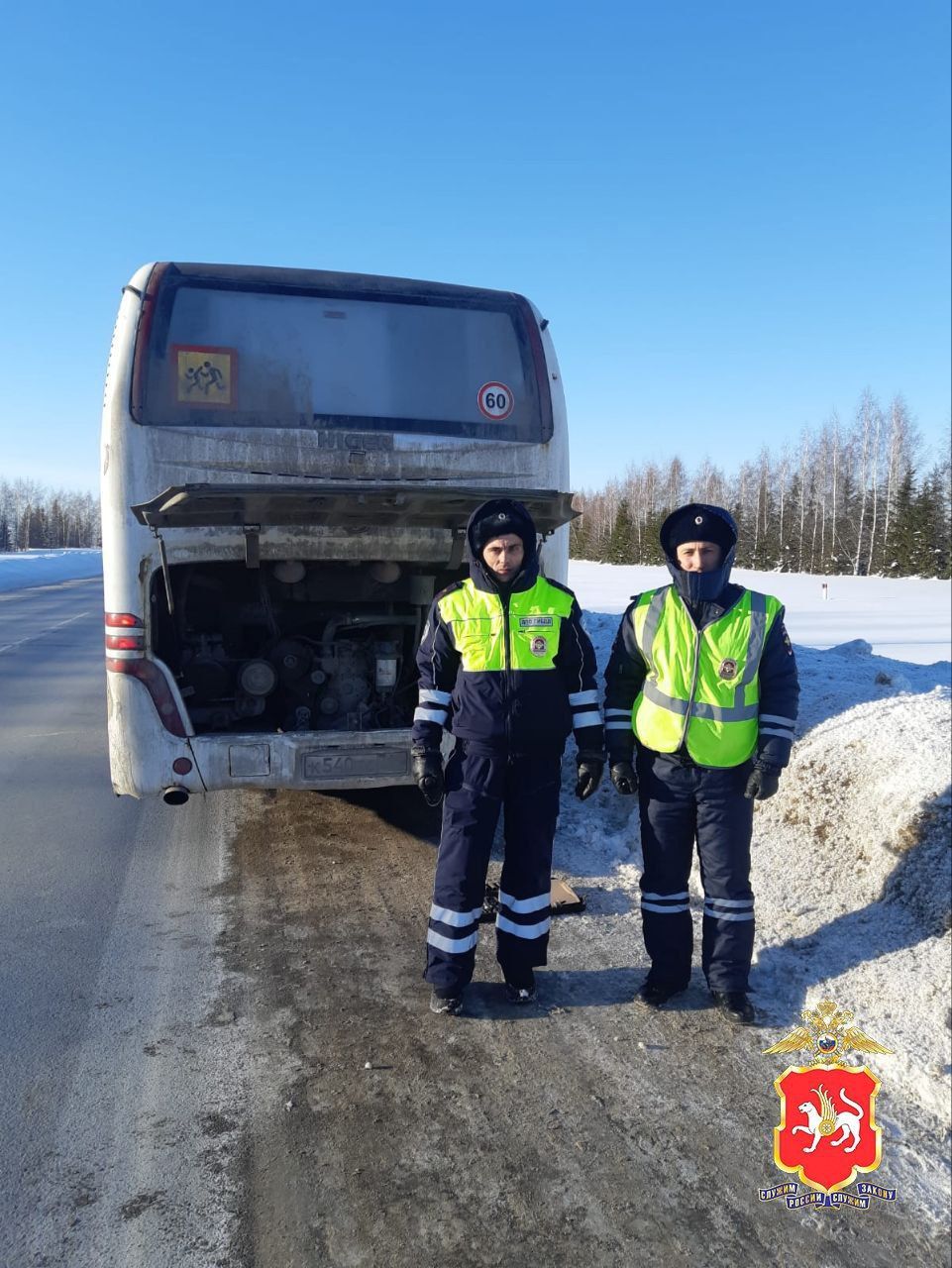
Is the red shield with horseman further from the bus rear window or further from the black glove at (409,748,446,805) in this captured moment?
the bus rear window

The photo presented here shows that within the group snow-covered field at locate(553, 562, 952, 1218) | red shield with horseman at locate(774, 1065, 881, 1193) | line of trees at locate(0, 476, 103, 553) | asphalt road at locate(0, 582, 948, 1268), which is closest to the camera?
asphalt road at locate(0, 582, 948, 1268)

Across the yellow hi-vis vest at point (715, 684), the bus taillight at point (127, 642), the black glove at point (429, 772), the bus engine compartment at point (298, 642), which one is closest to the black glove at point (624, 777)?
the yellow hi-vis vest at point (715, 684)

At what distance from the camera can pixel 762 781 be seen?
11.5 ft

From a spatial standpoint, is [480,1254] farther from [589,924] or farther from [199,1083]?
[589,924]

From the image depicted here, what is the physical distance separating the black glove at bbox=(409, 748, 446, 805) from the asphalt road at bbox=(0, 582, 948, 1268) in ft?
2.74

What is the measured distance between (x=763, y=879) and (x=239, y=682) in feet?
10.4

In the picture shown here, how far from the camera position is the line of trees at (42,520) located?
361 feet

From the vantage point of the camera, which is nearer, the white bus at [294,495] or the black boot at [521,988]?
the black boot at [521,988]

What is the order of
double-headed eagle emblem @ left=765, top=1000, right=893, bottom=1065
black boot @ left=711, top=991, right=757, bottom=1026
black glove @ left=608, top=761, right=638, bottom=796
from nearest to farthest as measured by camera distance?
double-headed eagle emblem @ left=765, top=1000, right=893, bottom=1065
black boot @ left=711, top=991, right=757, bottom=1026
black glove @ left=608, top=761, right=638, bottom=796

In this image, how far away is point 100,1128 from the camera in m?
→ 2.77

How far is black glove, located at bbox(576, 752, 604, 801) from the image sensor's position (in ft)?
12.4

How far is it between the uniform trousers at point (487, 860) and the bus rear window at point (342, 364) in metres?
2.41

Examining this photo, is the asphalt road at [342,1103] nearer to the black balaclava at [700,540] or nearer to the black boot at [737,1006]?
the black boot at [737,1006]

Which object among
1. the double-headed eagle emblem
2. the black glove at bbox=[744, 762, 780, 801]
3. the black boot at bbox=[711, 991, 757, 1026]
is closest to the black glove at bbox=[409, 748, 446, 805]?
the black glove at bbox=[744, 762, 780, 801]
